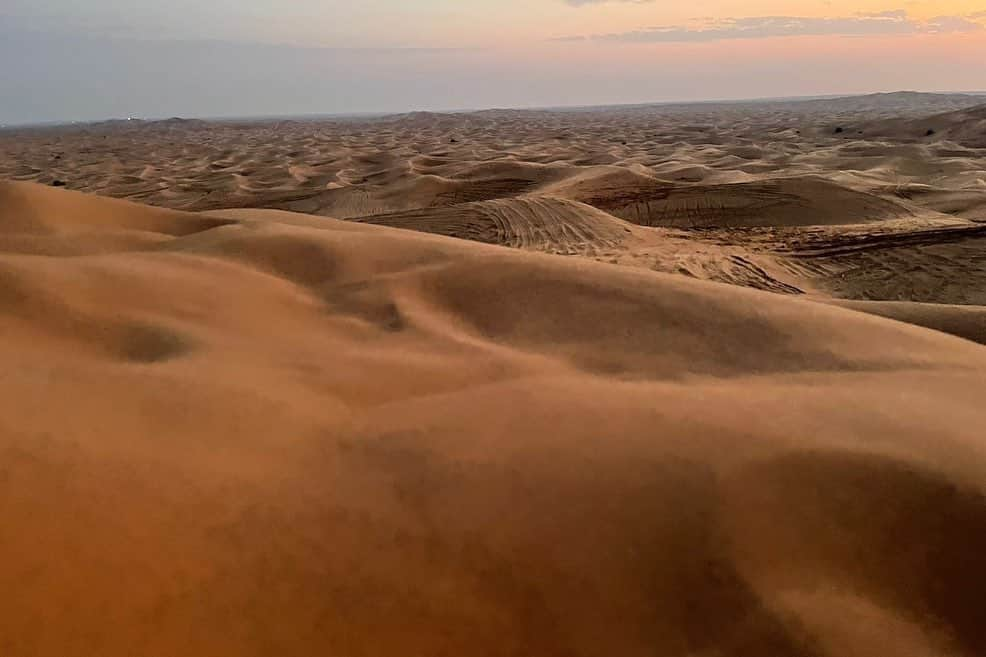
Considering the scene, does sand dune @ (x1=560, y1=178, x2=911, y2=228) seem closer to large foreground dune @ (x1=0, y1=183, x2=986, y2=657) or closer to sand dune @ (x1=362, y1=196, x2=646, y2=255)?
sand dune @ (x1=362, y1=196, x2=646, y2=255)

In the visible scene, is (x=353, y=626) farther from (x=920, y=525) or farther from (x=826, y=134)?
(x=826, y=134)

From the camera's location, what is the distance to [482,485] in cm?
181

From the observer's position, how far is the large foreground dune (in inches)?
56.9

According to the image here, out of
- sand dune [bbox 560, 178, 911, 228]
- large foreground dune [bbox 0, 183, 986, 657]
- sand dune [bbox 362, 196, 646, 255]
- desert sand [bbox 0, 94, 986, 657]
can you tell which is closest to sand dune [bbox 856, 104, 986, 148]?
sand dune [bbox 560, 178, 911, 228]

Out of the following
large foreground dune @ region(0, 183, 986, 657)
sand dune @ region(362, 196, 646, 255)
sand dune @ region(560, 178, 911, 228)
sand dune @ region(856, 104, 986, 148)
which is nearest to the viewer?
large foreground dune @ region(0, 183, 986, 657)

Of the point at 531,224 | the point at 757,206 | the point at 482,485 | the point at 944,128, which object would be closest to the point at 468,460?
the point at 482,485

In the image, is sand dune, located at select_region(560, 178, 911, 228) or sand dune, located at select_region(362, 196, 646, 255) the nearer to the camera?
sand dune, located at select_region(362, 196, 646, 255)

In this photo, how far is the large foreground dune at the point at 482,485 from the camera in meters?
1.44

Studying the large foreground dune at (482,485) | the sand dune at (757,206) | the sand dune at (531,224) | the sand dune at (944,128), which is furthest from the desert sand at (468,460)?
the sand dune at (944,128)

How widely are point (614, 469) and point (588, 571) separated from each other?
345 mm

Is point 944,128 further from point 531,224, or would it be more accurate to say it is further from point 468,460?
point 468,460

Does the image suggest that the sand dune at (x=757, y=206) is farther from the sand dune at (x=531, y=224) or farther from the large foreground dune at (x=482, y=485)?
the large foreground dune at (x=482, y=485)

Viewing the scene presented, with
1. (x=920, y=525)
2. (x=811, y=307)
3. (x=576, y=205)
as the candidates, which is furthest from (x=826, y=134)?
(x=920, y=525)

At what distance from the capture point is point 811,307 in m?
3.26
